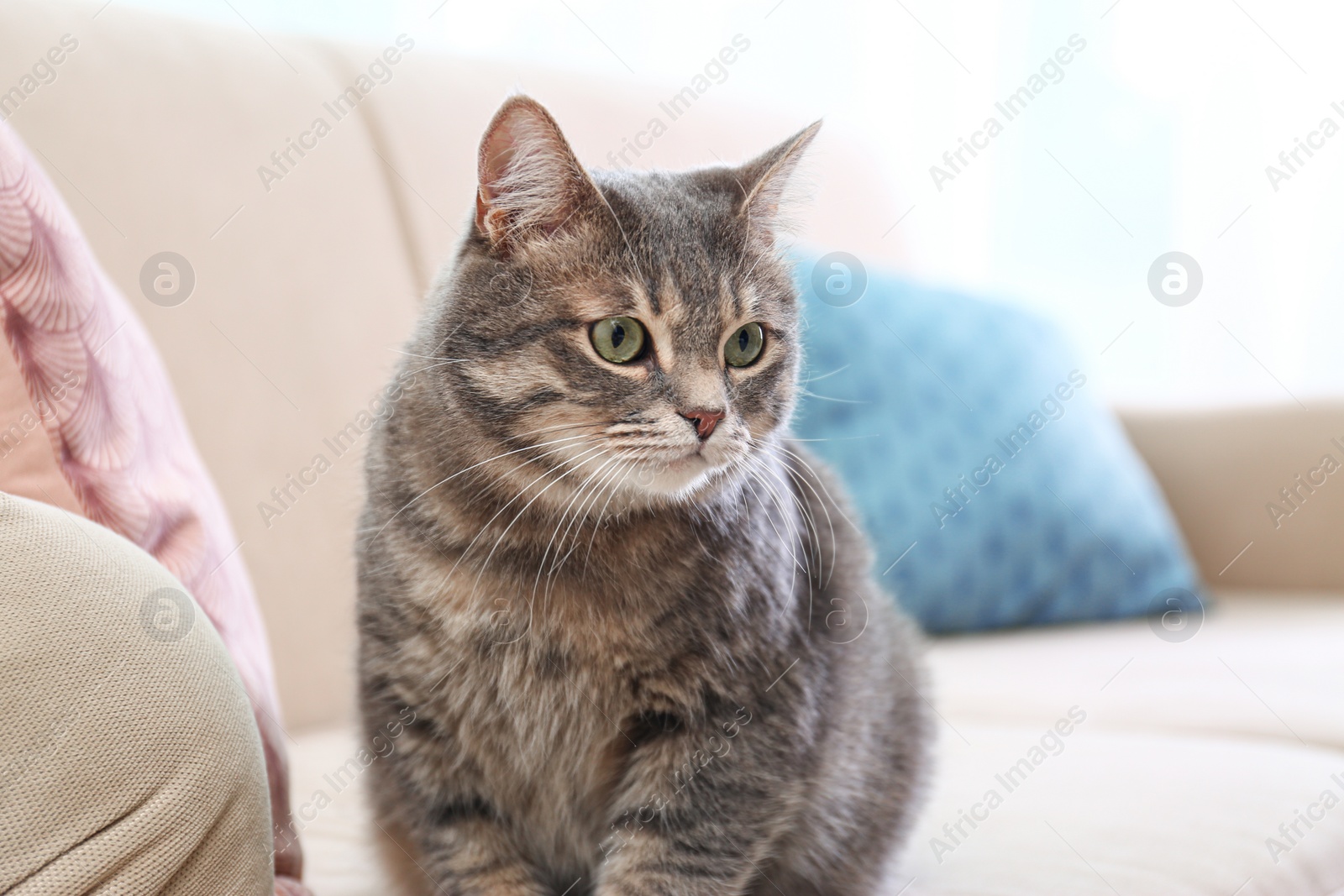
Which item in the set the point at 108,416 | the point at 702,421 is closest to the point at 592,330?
the point at 702,421

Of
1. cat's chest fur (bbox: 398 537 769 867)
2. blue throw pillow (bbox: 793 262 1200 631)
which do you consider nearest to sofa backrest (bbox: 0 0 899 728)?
cat's chest fur (bbox: 398 537 769 867)

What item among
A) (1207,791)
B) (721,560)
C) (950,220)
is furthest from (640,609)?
(950,220)

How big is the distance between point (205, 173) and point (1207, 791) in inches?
58.2

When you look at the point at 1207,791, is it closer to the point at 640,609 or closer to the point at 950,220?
the point at 640,609

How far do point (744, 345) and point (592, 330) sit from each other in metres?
0.17

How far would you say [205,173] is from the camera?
1.49 meters

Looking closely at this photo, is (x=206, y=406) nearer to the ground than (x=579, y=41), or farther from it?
nearer to the ground

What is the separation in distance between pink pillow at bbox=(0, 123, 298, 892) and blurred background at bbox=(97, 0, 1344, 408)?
87.1 inches

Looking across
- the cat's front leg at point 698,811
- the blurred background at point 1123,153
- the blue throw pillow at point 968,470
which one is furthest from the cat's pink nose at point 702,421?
the blurred background at point 1123,153

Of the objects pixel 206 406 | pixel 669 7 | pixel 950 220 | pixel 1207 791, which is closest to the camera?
pixel 1207 791

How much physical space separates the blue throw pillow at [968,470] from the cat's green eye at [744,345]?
0.82m

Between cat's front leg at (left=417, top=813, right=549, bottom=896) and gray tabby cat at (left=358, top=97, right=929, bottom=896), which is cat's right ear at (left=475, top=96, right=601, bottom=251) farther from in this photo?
cat's front leg at (left=417, top=813, right=549, bottom=896)

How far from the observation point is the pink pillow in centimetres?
81

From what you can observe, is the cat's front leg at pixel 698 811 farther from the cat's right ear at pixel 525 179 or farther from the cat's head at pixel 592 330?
the cat's right ear at pixel 525 179
